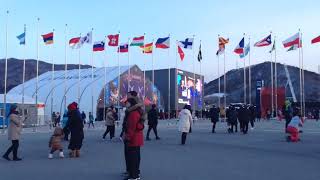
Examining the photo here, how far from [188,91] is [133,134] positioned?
6262 centimetres

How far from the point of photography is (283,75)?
575ft

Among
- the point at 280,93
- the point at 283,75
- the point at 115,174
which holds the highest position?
the point at 283,75

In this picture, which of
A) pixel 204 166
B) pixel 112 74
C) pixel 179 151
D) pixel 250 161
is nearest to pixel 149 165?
pixel 204 166

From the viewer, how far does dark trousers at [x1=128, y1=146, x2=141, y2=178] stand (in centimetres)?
905

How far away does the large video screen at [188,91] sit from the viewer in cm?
6950

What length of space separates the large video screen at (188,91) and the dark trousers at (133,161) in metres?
59.5

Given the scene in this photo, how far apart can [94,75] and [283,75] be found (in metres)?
128

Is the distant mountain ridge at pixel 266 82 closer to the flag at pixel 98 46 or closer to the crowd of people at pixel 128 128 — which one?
the flag at pixel 98 46

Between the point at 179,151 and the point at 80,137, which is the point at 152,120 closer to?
the point at 179,151

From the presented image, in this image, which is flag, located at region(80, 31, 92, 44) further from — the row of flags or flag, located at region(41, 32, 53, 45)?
flag, located at region(41, 32, 53, 45)

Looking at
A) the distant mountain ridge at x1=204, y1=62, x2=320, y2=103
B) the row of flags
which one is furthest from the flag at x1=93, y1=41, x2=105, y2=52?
the distant mountain ridge at x1=204, y1=62, x2=320, y2=103

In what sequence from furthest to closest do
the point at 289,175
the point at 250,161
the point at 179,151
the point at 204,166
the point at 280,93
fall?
the point at 280,93
the point at 179,151
the point at 250,161
the point at 204,166
the point at 289,175

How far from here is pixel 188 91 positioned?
7150 centimetres

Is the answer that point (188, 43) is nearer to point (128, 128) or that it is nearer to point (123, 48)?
point (123, 48)
